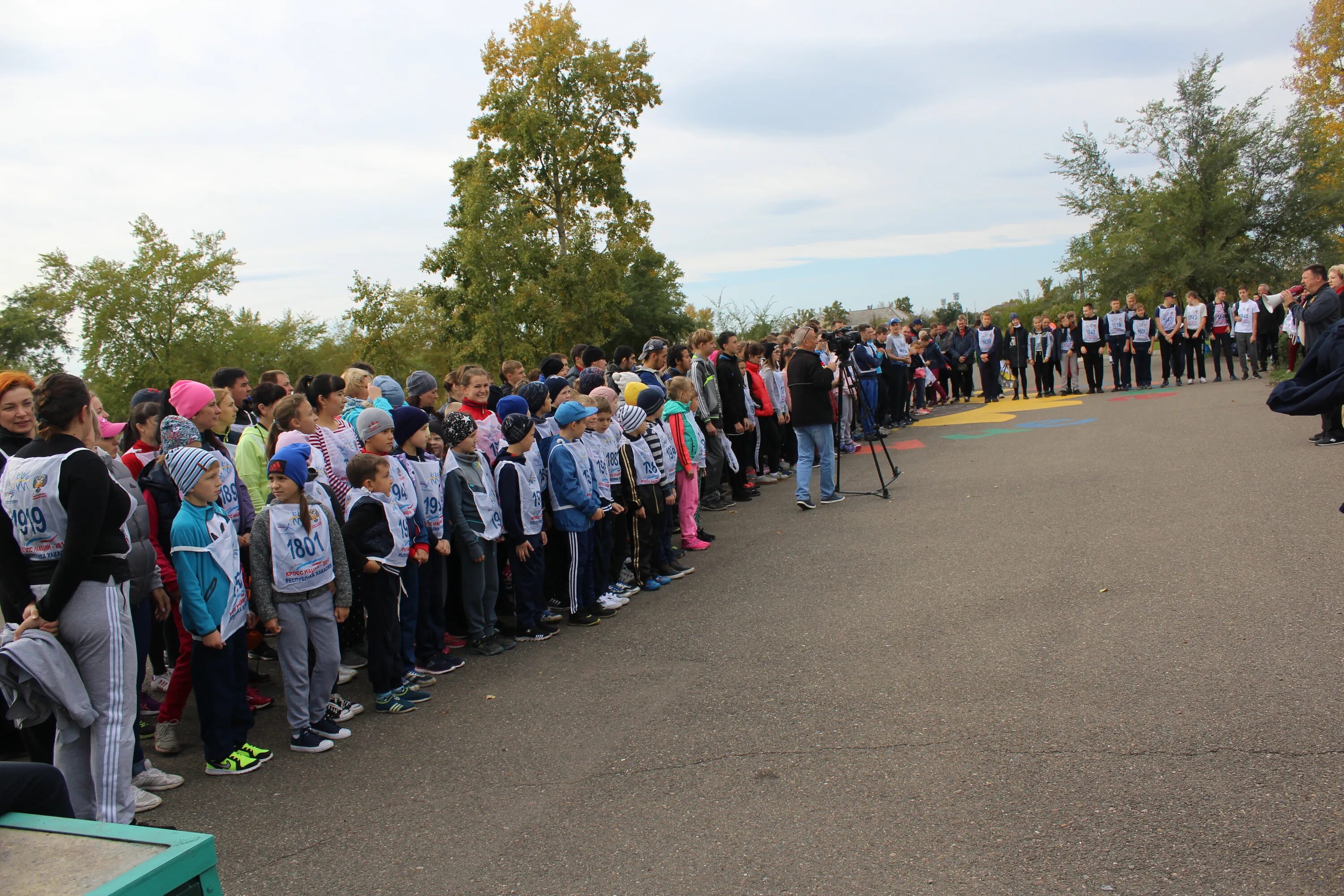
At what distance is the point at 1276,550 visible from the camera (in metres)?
6.62

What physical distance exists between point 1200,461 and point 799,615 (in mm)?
6793

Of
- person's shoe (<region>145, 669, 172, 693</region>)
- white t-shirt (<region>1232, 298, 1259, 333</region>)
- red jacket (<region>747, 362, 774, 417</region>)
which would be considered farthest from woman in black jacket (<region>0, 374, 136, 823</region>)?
white t-shirt (<region>1232, 298, 1259, 333</region>)

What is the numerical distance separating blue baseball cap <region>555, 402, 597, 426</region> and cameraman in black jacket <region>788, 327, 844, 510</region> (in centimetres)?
394

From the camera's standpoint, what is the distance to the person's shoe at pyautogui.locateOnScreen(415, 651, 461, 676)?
20.0 ft

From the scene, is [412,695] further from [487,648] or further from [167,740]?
[167,740]

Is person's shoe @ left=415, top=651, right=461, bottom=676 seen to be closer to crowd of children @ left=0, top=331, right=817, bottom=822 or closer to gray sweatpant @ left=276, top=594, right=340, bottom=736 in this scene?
crowd of children @ left=0, top=331, right=817, bottom=822

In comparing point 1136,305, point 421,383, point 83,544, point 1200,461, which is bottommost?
point 1200,461

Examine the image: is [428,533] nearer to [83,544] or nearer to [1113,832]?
[83,544]

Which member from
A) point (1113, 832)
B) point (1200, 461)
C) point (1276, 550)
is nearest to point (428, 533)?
point (1113, 832)

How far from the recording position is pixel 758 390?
1233 cm

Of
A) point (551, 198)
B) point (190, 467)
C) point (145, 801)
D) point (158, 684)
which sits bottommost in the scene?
point (145, 801)

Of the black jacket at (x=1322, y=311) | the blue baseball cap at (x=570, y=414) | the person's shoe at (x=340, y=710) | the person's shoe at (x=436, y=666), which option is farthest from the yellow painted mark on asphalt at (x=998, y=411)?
the person's shoe at (x=340, y=710)

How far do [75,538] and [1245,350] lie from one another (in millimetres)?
22776

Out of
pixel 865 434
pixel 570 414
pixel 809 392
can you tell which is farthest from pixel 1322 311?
pixel 570 414
